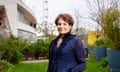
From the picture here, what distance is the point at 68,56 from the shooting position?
12.0 feet

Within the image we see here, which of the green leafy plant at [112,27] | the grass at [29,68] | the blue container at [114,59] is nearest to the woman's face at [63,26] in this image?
the blue container at [114,59]

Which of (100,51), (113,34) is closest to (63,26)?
(113,34)

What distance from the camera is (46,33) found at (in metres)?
54.0

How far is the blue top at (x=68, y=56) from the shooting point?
3.65 m

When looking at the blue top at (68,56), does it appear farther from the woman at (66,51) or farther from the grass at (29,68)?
the grass at (29,68)

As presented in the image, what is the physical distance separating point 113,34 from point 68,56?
5199 mm

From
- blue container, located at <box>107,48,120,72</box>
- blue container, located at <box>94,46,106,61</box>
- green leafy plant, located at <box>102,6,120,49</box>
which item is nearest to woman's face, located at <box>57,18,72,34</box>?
blue container, located at <box>107,48,120,72</box>

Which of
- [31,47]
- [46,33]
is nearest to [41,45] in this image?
[31,47]

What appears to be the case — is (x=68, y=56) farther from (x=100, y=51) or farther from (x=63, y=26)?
(x=100, y=51)

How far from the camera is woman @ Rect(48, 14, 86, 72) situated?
365 centimetres

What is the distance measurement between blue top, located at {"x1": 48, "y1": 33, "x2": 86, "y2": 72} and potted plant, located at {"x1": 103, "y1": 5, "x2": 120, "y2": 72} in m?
4.68

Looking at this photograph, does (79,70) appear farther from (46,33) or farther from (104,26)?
(46,33)

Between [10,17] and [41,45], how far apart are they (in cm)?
1482

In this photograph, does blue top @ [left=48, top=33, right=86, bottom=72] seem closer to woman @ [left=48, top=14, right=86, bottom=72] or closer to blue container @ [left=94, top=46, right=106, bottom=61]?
woman @ [left=48, top=14, right=86, bottom=72]
